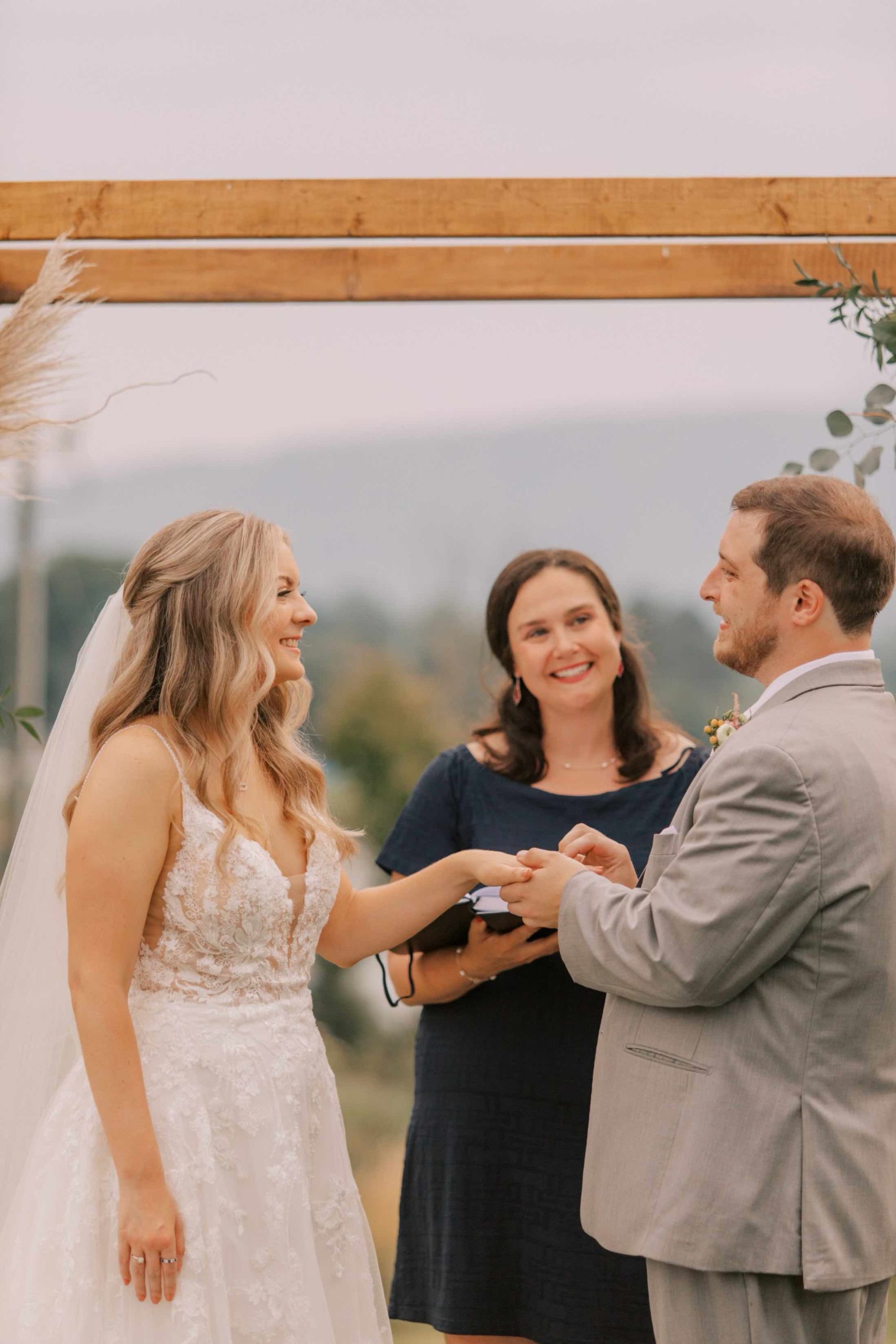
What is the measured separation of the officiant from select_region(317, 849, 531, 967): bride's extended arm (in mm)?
180

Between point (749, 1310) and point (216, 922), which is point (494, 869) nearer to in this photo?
point (216, 922)

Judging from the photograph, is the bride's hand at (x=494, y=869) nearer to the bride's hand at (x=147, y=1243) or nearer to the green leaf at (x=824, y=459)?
the bride's hand at (x=147, y=1243)

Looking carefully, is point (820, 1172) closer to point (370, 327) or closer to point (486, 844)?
point (486, 844)

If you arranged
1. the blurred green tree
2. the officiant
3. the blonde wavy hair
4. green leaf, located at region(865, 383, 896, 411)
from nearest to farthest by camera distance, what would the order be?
1. the blonde wavy hair
2. the officiant
3. green leaf, located at region(865, 383, 896, 411)
4. the blurred green tree

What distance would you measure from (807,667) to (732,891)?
1.31 feet

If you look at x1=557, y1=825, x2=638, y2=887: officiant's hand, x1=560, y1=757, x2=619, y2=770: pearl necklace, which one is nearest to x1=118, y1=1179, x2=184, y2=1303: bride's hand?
x1=557, y1=825, x2=638, y2=887: officiant's hand

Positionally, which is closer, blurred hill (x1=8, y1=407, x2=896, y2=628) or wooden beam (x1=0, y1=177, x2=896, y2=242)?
wooden beam (x1=0, y1=177, x2=896, y2=242)

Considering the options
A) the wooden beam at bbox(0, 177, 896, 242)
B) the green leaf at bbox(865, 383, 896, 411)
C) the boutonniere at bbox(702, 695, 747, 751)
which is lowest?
the boutonniere at bbox(702, 695, 747, 751)

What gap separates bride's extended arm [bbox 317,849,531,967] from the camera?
255 centimetres

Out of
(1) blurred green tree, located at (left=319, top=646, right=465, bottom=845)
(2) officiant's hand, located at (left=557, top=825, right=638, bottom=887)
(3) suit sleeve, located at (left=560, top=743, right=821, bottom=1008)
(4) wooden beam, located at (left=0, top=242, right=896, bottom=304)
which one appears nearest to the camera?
(3) suit sleeve, located at (left=560, top=743, right=821, bottom=1008)

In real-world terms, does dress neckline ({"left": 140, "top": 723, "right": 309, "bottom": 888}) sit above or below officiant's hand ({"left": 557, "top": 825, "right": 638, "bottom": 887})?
above

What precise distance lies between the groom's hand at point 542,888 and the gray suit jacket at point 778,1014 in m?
0.26

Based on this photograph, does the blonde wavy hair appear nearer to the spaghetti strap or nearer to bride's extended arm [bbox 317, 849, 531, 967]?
the spaghetti strap

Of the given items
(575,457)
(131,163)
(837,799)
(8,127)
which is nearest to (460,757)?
(575,457)
